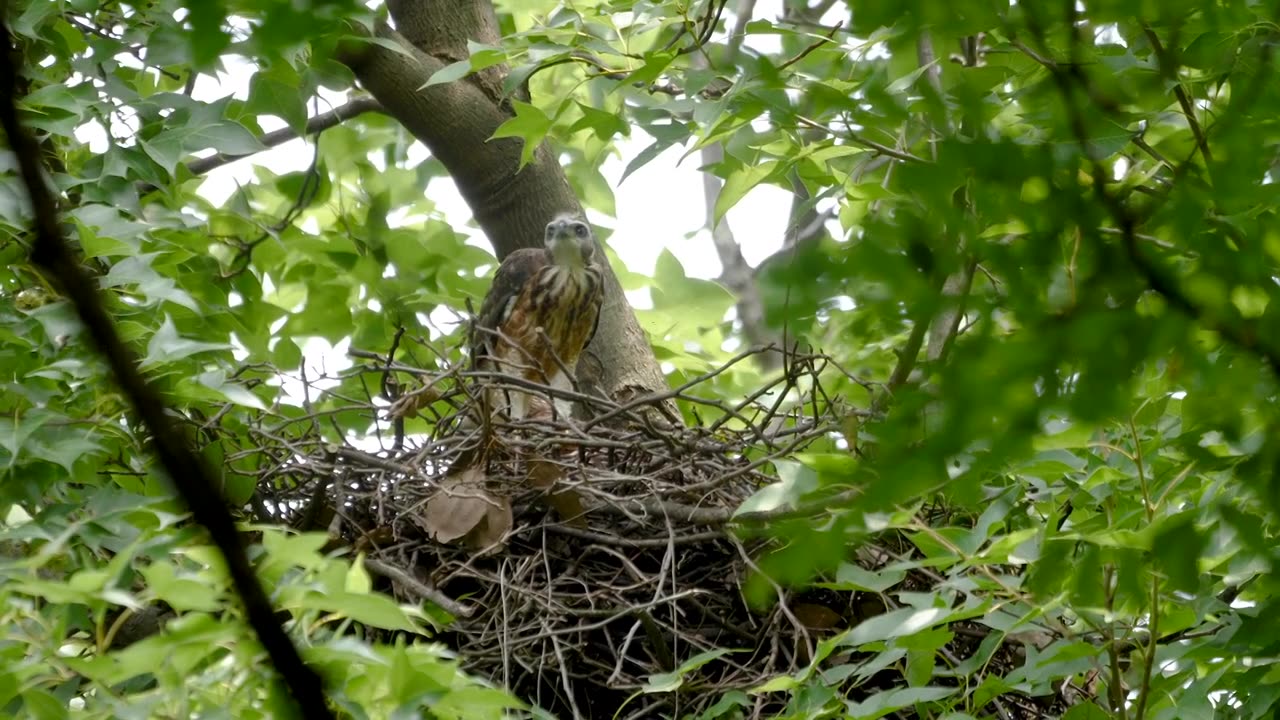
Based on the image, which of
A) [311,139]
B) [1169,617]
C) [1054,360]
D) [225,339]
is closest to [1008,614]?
[1169,617]

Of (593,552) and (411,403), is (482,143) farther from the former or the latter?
(593,552)

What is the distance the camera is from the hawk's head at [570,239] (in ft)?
11.6

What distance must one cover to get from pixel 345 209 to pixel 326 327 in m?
0.44

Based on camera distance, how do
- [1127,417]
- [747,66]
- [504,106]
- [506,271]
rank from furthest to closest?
[506,271] < [504,106] < [747,66] < [1127,417]

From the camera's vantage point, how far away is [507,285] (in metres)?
3.79

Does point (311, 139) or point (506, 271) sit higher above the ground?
point (311, 139)

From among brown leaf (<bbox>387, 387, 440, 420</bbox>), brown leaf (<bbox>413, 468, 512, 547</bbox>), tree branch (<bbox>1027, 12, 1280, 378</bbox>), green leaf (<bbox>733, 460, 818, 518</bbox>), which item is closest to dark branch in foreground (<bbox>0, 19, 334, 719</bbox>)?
tree branch (<bbox>1027, 12, 1280, 378</bbox>)

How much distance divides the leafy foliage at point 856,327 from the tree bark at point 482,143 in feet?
0.55

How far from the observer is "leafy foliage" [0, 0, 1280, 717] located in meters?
0.96

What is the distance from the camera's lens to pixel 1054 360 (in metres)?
0.92

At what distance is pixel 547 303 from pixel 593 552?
58.1 inches

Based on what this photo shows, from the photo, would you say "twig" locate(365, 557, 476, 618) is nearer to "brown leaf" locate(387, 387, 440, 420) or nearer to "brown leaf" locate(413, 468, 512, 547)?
"brown leaf" locate(413, 468, 512, 547)

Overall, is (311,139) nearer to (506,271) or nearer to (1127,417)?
(506,271)

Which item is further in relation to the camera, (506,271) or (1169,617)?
(506,271)
